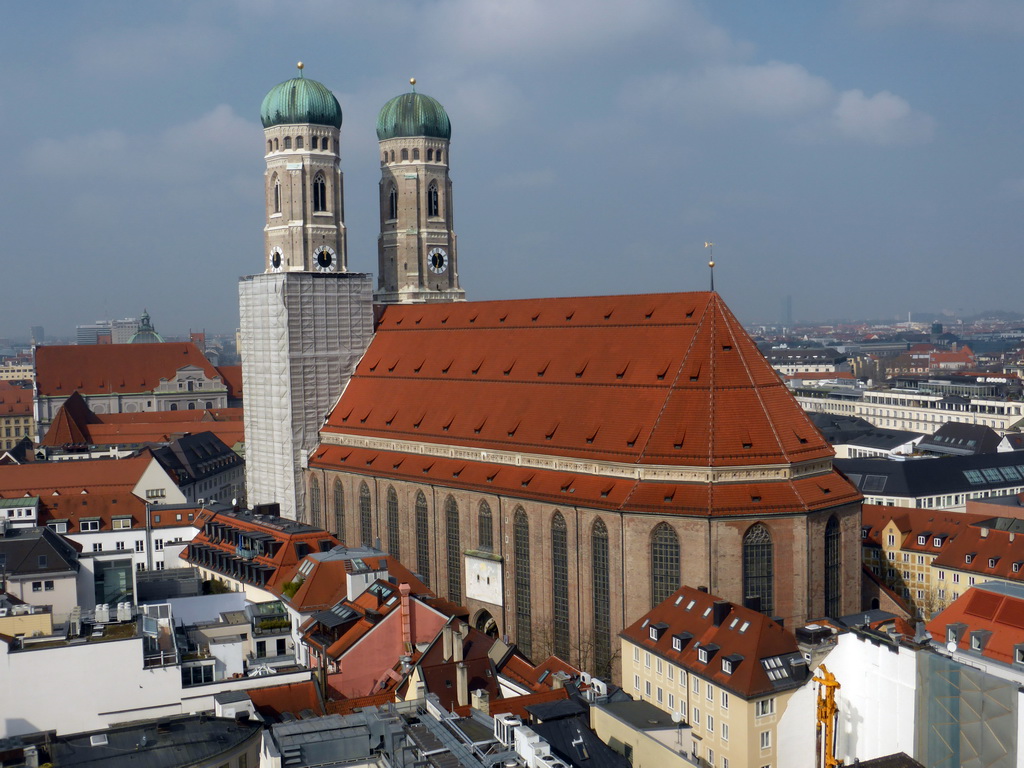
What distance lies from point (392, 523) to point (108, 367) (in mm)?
96069

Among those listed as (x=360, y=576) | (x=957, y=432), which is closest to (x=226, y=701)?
(x=360, y=576)

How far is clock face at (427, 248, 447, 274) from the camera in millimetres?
98312

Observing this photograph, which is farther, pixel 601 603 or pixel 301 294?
pixel 301 294

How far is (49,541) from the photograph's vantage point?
60094 mm

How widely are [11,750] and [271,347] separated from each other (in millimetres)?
58013

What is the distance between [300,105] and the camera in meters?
88.9

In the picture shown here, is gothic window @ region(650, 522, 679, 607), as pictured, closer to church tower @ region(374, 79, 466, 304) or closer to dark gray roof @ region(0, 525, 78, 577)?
dark gray roof @ region(0, 525, 78, 577)

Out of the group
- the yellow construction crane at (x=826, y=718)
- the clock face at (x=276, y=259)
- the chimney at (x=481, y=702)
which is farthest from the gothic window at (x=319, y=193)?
the yellow construction crane at (x=826, y=718)

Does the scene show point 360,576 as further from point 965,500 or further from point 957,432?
point 957,432

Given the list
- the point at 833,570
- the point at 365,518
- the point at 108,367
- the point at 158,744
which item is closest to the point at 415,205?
the point at 365,518

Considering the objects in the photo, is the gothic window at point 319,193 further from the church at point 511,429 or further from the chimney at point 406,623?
the chimney at point 406,623

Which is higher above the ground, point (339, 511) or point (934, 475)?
point (934, 475)

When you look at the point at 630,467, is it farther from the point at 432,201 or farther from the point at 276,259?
→ the point at 432,201

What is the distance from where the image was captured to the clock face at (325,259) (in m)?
89.6
